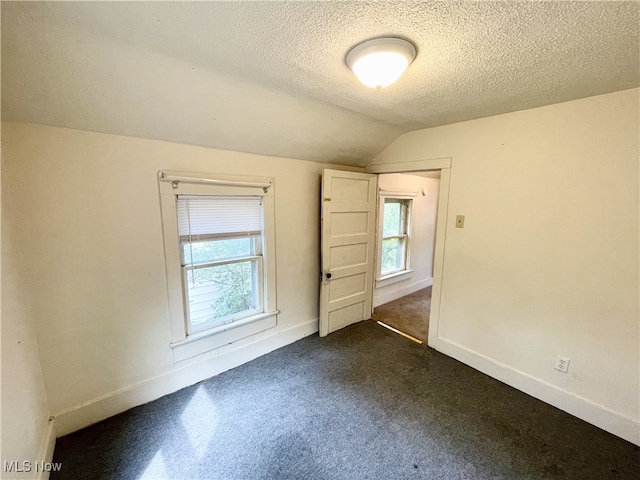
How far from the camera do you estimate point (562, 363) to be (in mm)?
1977

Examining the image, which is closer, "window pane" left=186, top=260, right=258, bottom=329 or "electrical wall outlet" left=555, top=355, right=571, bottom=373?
"electrical wall outlet" left=555, top=355, right=571, bottom=373

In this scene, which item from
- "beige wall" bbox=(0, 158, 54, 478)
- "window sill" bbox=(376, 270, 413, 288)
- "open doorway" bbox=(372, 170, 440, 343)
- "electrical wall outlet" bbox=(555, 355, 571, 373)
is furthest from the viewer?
"window sill" bbox=(376, 270, 413, 288)

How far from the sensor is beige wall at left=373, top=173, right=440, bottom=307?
403cm

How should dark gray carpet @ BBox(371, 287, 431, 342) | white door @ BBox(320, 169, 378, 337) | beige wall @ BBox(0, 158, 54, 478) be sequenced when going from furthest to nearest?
1. dark gray carpet @ BBox(371, 287, 431, 342)
2. white door @ BBox(320, 169, 378, 337)
3. beige wall @ BBox(0, 158, 54, 478)

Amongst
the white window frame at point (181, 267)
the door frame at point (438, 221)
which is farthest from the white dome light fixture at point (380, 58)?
the door frame at point (438, 221)

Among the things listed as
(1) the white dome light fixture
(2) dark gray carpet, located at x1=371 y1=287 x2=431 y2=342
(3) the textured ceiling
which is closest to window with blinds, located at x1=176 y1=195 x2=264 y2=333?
(3) the textured ceiling

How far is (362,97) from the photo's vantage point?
1841mm

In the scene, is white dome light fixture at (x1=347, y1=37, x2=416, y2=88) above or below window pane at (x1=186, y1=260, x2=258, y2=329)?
above

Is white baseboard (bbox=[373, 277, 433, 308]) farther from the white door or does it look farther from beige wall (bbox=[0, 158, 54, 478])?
beige wall (bbox=[0, 158, 54, 478])

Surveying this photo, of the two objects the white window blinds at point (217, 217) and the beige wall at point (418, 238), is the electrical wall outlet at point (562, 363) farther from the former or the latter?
the white window blinds at point (217, 217)

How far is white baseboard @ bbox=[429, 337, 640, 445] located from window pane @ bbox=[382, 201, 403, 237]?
190 centimetres

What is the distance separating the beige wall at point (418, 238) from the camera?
159 inches

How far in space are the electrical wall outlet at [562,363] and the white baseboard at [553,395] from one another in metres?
0.17

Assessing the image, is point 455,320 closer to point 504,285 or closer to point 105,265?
point 504,285
